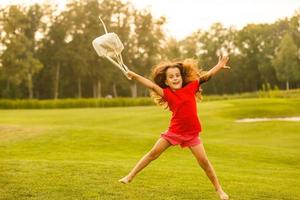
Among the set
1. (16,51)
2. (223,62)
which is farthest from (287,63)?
(223,62)

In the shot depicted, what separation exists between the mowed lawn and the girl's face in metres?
1.73

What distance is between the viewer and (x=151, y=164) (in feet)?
40.6

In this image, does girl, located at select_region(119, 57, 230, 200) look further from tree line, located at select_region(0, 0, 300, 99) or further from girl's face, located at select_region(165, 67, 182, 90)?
tree line, located at select_region(0, 0, 300, 99)

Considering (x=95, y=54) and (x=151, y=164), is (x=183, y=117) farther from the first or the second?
(x=95, y=54)

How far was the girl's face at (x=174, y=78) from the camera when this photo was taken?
23.1ft

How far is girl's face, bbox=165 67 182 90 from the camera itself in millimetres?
7043

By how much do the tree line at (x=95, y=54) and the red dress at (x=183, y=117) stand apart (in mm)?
65399

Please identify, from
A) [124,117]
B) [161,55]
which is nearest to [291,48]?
[161,55]

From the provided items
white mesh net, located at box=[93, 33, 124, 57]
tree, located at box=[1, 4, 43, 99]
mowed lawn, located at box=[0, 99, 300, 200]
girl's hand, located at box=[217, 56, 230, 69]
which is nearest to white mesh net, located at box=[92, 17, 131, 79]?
white mesh net, located at box=[93, 33, 124, 57]

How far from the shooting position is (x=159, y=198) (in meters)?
7.64

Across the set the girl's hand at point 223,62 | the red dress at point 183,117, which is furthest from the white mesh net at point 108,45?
the girl's hand at point 223,62

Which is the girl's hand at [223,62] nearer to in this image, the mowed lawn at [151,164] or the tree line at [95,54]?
the mowed lawn at [151,164]

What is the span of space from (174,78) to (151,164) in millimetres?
5626

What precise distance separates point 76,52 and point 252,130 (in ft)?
192
